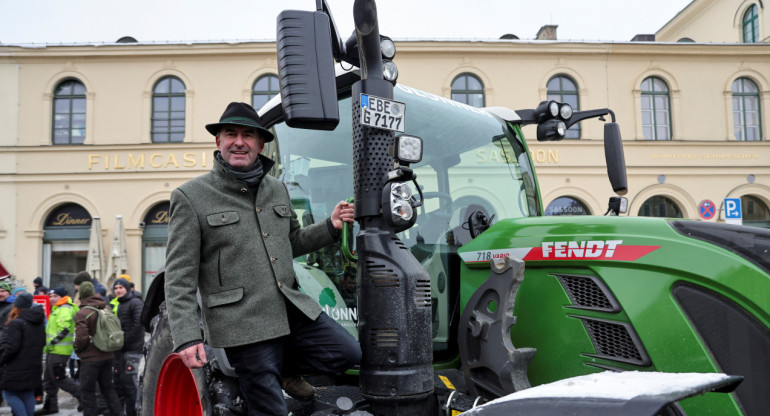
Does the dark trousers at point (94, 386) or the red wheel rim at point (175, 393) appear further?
the dark trousers at point (94, 386)

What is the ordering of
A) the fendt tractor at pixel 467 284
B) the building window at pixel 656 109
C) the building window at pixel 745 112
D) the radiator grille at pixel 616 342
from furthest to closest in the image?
the building window at pixel 745 112
the building window at pixel 656 109
the radiator grille at pixel 616 342
the fendt tractor at pixel 467 284

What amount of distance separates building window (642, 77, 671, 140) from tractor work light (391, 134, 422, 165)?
2059cm

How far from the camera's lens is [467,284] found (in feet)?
9.89

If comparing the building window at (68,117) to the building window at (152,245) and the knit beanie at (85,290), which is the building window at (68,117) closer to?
the building window at (152,245)

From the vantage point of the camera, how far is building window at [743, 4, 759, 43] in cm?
2273

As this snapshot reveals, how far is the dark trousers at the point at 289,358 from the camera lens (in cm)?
256

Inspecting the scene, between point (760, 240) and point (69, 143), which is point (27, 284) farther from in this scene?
point (760, 240)

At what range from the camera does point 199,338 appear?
2.44 meters

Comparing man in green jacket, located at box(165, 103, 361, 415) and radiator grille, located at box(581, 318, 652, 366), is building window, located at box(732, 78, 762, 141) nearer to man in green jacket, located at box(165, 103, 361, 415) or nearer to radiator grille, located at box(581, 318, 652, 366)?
radiator grille, located at box(581, 318, 652, 366)

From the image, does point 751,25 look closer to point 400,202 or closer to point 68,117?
point 68,117

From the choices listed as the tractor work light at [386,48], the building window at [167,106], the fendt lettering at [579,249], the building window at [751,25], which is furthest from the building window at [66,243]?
the building window at [751,25]

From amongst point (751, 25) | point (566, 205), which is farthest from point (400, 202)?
point (751, 25)

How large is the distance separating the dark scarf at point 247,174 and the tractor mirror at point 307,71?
21.2 inches

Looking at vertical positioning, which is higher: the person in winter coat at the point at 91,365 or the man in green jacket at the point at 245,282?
the man in green jacket at the point at 245,282
